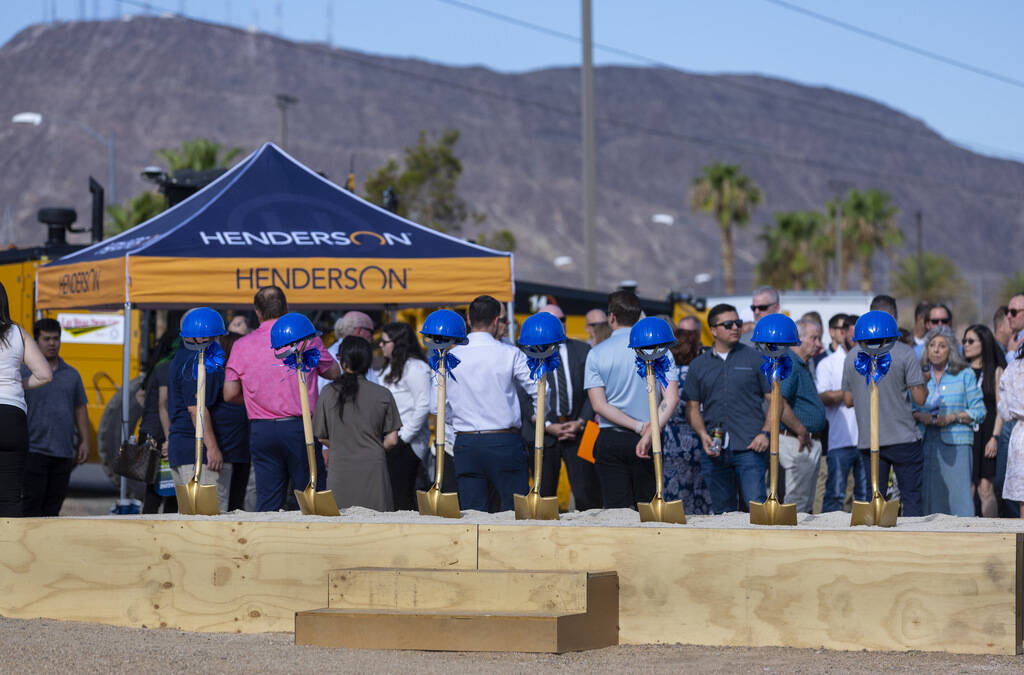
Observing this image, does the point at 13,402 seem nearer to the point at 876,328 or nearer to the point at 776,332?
the point at 776,332

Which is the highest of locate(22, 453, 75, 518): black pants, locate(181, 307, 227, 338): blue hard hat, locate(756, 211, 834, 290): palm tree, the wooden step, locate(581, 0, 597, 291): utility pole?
locate(756, 211, 834, 290): palm tree

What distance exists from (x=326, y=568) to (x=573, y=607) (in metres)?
1.21

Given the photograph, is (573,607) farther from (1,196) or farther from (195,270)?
(1,196)

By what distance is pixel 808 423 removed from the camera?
887cm

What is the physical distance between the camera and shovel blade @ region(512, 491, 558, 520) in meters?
6.43

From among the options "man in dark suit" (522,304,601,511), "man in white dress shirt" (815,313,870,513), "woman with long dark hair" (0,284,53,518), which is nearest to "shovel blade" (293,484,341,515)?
"woman with long dark hair" (0,284,53,518)

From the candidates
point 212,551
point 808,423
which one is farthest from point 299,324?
point 808,423

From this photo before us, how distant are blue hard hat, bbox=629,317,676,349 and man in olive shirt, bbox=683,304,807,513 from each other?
5.98ft

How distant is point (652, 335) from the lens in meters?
6.30

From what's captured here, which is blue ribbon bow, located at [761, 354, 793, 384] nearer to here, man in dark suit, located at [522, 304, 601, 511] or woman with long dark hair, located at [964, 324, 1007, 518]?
man in dark suit, located at [522, 304, 601, 511]

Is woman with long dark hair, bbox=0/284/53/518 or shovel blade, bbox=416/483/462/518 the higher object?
woman with long dark hair, bbox=0/284/53/518

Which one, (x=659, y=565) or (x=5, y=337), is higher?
(x=5, y=337)

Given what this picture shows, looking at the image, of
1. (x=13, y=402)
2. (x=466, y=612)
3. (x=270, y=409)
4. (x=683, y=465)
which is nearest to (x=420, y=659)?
(x=466, y=612)

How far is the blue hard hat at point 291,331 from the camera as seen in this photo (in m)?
6.81
